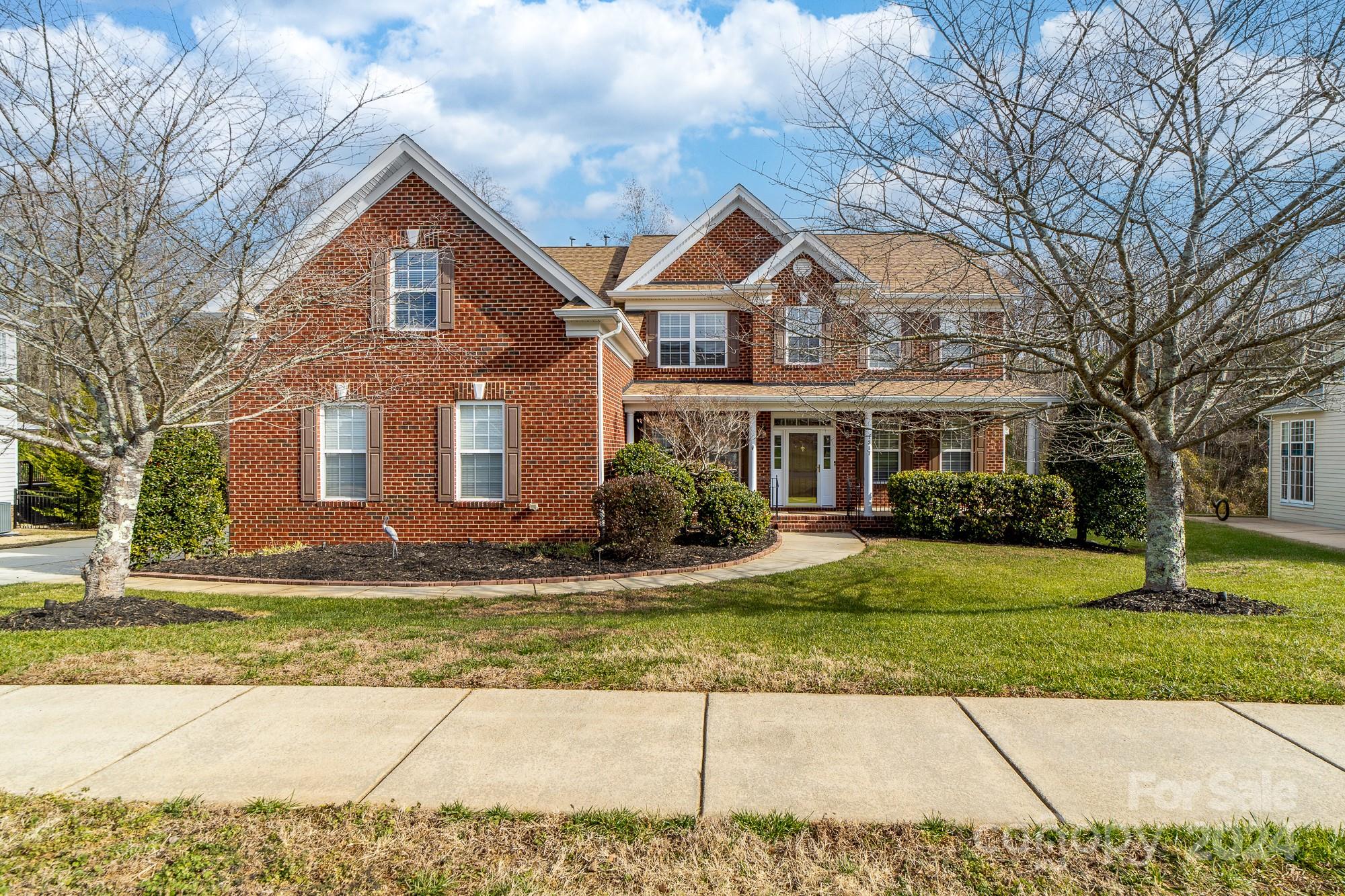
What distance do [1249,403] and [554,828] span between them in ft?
30.8

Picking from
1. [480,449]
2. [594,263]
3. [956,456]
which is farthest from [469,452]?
[956,456]

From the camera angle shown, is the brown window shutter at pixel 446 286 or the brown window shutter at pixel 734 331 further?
the brown window shutter at pixel 734 331

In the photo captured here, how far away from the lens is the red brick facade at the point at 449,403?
41.7ft

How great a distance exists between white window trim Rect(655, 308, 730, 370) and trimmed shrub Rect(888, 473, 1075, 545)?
576 cm

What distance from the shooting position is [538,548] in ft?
40.3

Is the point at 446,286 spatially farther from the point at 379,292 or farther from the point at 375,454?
the point at 375,454

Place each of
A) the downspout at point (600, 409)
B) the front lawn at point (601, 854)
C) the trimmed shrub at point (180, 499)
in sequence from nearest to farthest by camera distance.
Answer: the front lawn at point (601, 854) → the trimmed shrub at point (180, 499) → the downspout at point (600, 409)

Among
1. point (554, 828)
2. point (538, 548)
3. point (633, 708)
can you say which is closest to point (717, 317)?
point (538, 548)

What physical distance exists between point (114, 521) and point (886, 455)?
52.3 feet

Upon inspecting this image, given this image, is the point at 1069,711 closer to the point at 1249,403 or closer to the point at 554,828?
the point at 554,828

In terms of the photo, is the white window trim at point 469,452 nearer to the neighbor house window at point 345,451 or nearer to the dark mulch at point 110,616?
the neighbor house window at point 345,451

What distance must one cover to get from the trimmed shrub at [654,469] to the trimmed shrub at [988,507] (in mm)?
5245

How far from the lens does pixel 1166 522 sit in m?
8.17

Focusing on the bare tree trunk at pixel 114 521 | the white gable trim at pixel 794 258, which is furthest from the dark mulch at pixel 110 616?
the white gable trim at pixel 794 258
